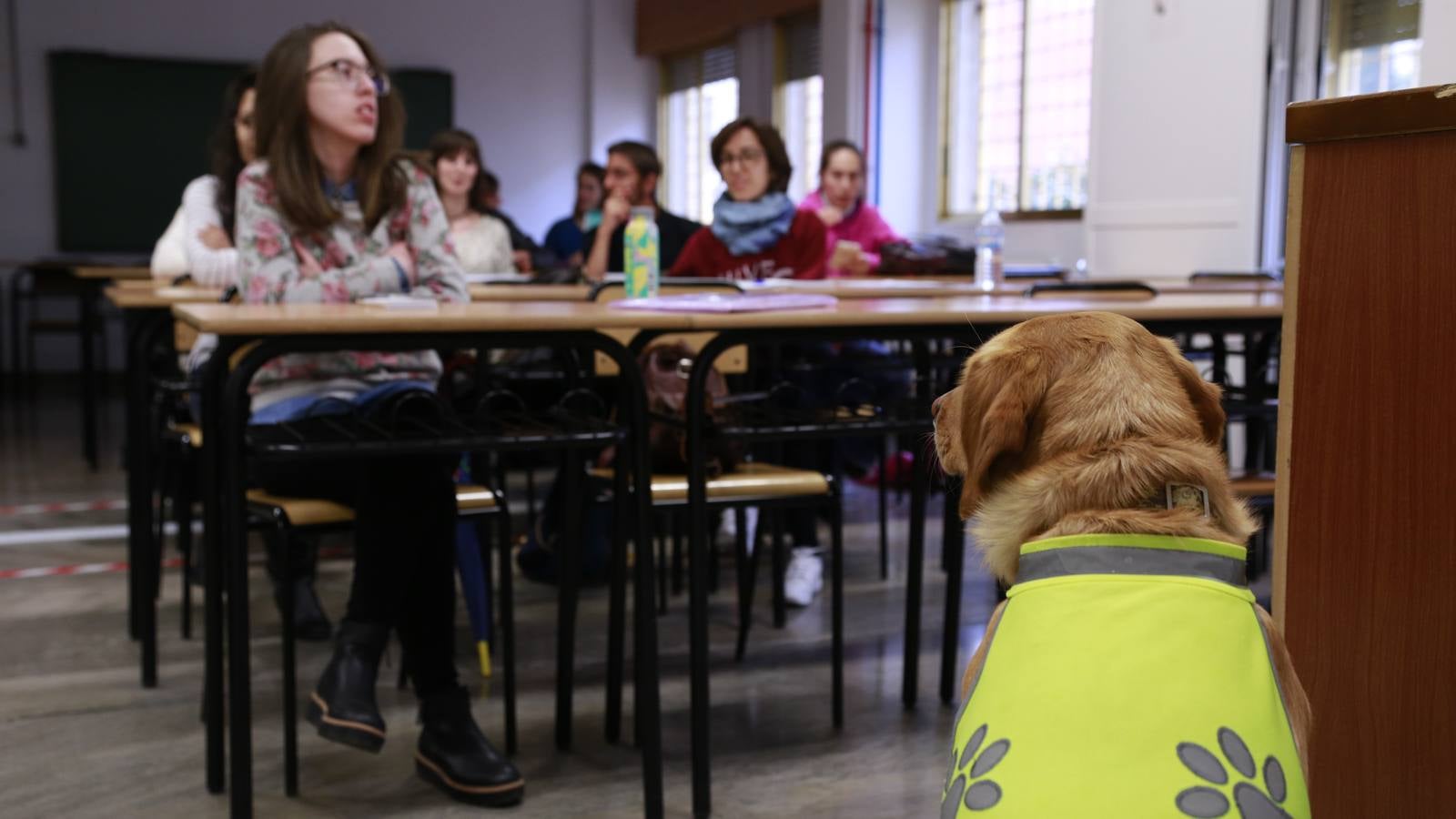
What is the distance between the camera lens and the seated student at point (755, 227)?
13.9 ft

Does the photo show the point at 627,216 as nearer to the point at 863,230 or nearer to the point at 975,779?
the point at 863,230

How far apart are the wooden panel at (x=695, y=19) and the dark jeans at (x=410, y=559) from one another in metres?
7.29

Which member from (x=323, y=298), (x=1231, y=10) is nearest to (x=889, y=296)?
Result: (x=323, y=298)

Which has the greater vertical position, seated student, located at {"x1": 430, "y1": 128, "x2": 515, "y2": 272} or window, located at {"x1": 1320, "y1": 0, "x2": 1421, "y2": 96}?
window, located at {"x1": 1320, "y1": 0, "x2": 1421, "y2": 96}

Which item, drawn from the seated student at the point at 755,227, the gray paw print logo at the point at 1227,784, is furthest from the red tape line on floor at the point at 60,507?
the gray paw print logo at the point at 1227,784

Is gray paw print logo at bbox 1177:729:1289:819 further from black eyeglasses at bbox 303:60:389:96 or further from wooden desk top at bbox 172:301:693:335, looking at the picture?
black eyeglasses at bbox 303:60:389:96

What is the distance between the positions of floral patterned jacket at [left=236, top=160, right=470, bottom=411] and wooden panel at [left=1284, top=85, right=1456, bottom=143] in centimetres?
150

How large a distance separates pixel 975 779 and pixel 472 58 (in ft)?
36.7

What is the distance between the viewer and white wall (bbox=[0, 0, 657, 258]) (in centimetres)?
1005

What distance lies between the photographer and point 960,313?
214 centimetres

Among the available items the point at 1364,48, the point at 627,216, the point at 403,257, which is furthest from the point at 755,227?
the point at 1364,48

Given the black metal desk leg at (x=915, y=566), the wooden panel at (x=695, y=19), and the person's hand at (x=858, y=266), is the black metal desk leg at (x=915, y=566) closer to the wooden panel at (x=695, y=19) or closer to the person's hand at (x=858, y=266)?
the person's hand at (x=858, y=266)

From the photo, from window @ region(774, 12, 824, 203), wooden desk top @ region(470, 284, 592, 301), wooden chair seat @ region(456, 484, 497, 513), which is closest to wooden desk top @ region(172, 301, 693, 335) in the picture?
wooden chair seat @ region(456, 484, 497, 513)

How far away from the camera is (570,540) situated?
2.36 m
